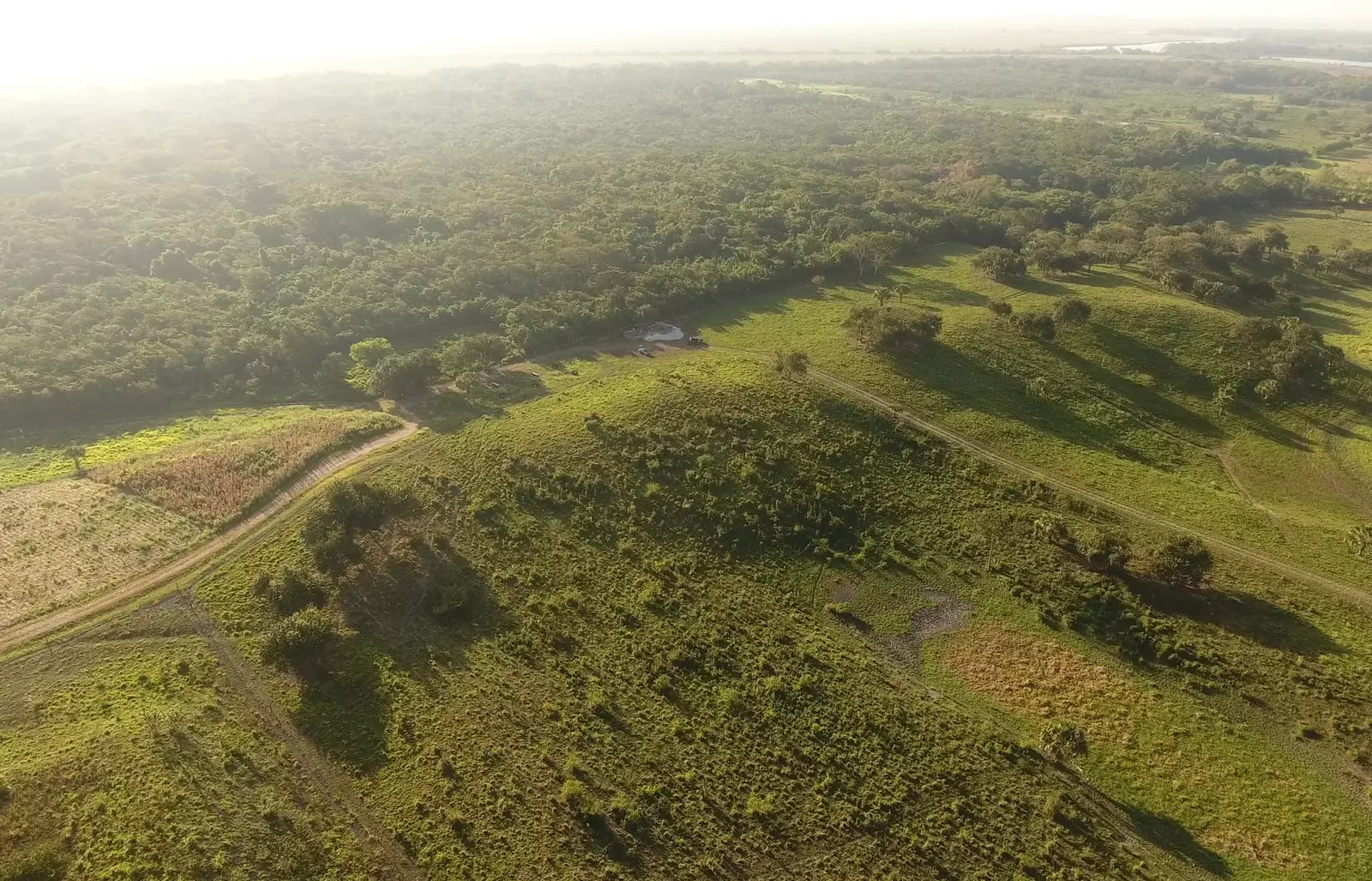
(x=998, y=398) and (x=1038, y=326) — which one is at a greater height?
(x=1038, y=326)

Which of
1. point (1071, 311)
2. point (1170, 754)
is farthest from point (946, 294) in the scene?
point (1170, 754)

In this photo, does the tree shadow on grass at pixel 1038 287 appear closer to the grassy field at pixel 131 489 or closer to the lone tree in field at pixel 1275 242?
the lone tree in field at pixel 1275 242

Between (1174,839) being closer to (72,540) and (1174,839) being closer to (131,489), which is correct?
(72,540)

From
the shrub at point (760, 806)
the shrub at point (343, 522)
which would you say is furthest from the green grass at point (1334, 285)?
the shrub at point (343, 522)

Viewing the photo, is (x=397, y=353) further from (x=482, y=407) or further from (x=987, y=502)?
(x=987, y=502)

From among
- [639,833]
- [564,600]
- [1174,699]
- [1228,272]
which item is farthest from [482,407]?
[1228,272]

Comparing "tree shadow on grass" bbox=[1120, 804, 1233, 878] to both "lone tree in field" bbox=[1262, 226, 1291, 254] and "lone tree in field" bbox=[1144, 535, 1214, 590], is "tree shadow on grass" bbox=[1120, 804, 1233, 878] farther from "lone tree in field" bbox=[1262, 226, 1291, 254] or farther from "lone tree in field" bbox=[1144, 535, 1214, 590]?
"lone tree in field" bbox=[1262, 226, 1291, 254]
